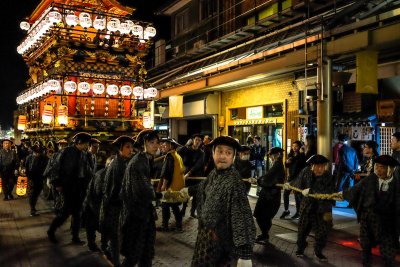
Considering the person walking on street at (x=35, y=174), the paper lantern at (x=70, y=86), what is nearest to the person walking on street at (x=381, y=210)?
the person walking on street at (x=35, y=174)

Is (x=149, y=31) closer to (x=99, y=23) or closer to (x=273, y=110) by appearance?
(x=99, y=23)

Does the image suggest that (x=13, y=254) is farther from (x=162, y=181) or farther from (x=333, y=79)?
(x=333, y=79)

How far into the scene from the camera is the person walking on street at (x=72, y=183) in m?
8.42

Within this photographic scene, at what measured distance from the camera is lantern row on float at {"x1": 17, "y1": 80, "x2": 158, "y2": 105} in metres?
15.5

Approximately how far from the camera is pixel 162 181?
31.6ft

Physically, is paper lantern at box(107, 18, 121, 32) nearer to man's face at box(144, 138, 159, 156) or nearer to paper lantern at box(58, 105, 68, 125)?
paper lantern at box(58, 105, 68, 125)

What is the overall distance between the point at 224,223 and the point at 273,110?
14.9 m

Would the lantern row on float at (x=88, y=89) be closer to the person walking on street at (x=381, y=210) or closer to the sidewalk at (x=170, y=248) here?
the sidewalk at (x=170, y=248)

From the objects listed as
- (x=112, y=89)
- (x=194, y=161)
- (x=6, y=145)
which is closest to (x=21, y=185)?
(x=6, y=145)

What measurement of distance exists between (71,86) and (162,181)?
7800 millimetres

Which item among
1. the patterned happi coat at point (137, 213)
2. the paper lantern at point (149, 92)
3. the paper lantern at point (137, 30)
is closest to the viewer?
the patterned happi coat at point (137, 213)

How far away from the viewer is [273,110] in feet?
60.3

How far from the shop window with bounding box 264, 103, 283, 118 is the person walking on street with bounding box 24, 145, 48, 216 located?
1003 cm

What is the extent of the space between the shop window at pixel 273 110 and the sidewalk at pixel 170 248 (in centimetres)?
762
